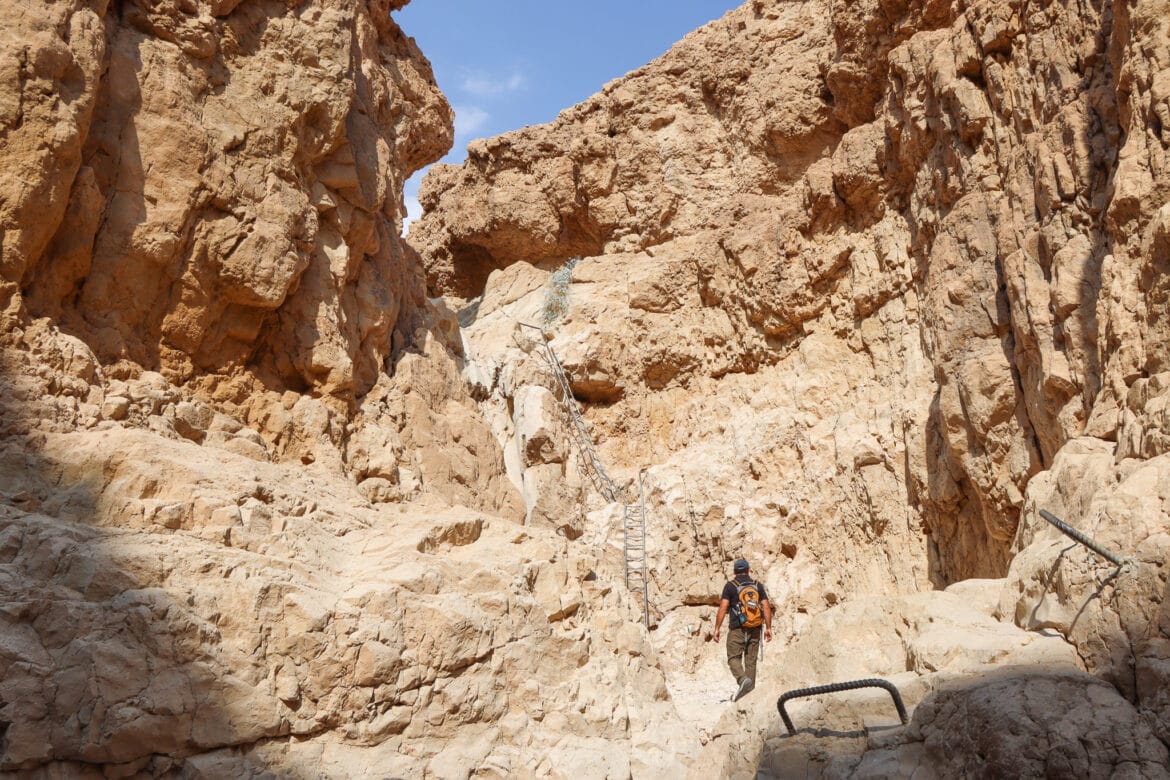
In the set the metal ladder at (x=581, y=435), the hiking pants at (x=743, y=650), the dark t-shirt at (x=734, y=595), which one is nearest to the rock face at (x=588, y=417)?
the metal ladder at (x=581, y=435)

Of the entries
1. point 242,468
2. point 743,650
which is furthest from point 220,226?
point 743,650

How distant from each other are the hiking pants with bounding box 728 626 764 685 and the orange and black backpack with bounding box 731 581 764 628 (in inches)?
4.5

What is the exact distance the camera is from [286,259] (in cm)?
893

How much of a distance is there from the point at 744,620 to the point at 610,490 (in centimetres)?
734

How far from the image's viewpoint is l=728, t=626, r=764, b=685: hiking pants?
314 inches

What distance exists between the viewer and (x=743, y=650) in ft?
26.2

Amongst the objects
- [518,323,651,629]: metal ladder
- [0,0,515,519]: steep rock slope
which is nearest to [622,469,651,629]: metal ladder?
[518,323,651,629]: metal ladder

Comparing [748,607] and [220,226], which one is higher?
[220,226]

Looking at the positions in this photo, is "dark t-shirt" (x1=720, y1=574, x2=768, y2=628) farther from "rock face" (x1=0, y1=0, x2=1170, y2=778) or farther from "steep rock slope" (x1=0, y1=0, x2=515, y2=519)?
"steep rock slope" (x1=0, y1=0, x2=515, y2=519)

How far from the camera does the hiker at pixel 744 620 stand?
25.8ft

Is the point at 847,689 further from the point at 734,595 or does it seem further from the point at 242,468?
the point at 242,468

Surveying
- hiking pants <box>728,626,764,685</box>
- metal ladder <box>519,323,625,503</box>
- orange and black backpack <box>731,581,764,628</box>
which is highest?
metal ladder <box>519,323,625,503</box>

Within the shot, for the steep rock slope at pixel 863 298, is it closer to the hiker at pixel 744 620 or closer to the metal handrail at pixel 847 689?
the metal handrail at pixel 847 689

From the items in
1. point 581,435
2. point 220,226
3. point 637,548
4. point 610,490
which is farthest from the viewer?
point 581,435
